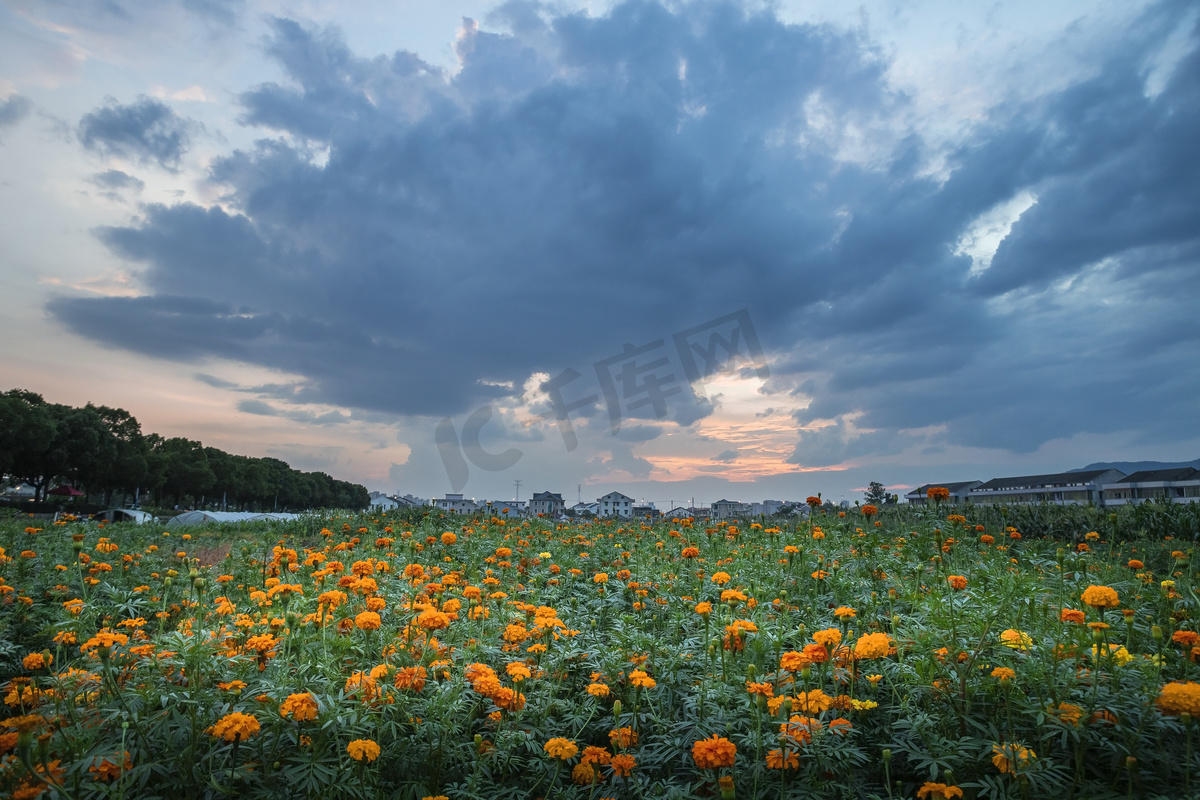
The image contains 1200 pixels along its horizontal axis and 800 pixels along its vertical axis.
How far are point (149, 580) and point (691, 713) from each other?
6.34 m

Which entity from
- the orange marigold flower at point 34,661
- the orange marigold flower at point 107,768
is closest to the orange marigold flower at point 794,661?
the orange marigold flower at point 107,768

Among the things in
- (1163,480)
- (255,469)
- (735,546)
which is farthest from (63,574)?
(255,469)

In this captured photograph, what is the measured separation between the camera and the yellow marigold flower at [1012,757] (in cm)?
221

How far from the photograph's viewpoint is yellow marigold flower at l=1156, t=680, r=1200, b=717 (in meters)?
2.01

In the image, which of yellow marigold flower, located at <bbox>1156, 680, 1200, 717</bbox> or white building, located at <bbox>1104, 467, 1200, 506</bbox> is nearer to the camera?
yellow marigold flower, located at <bbox>1156, 680, 1200, 717</bbox>

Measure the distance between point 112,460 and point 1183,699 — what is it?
158ft

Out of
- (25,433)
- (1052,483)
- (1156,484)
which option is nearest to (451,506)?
(25,433)

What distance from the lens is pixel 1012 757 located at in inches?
87.7

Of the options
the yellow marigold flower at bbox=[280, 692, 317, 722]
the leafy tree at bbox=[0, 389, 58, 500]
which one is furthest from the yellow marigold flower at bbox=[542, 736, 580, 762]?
the leafy tree at bbox=[0, 389, 58, 500]

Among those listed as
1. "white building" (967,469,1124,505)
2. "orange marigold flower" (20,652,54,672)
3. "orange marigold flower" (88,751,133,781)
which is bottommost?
"white building" (967,469,1124,505)

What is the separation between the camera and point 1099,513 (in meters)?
9.24

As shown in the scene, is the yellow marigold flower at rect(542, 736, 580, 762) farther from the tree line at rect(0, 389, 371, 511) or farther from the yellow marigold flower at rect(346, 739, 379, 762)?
the tree line at rect(0, 389, 371, 511)

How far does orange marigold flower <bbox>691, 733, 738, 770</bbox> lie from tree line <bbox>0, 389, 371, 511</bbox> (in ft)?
69.8

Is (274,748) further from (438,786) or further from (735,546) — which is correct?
(735,546)
